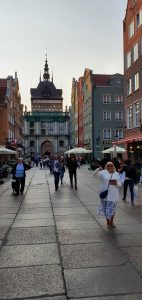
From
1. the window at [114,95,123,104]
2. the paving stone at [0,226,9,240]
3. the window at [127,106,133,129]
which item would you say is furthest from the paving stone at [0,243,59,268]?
the window at [114,95,123,104]

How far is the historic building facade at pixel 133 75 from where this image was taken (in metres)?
35.2

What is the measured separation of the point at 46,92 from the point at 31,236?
129 metres

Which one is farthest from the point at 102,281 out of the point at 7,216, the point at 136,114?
the point at 136,114

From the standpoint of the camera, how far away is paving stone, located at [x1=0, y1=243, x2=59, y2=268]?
628 cm

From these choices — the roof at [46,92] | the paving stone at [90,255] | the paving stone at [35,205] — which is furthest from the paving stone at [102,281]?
the roof at [46,92]

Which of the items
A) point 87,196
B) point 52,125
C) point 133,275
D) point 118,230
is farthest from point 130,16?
point 52,125

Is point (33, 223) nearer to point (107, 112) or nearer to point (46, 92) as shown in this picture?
point (107, 112)

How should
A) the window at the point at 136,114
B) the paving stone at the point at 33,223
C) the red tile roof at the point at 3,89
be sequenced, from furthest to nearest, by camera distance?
the red tile roof at the point at 3,89, the window at the point at 136,114, the paving stone at the point at 33,223

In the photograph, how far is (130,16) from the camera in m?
38.8

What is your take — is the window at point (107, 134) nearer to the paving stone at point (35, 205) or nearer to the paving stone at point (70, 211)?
the paving stone at point (35, 205)

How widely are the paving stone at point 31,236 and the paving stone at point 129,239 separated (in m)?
1.31

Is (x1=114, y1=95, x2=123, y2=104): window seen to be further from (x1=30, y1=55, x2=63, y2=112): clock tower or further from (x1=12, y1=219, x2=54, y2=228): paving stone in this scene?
(x1=30, y1=55, x2=63, y2=112): clock tower

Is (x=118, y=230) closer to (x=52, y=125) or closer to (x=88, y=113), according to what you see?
(x=88, y=113)

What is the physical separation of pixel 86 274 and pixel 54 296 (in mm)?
903
